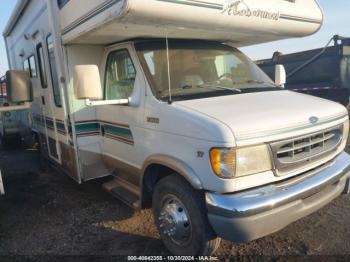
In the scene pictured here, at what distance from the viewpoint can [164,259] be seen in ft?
11.5

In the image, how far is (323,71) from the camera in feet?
28.7

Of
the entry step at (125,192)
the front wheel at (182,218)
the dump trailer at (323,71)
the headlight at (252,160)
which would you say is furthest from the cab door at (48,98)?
the dump trailer at (323,71)

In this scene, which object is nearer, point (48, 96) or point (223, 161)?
point (223, 161)

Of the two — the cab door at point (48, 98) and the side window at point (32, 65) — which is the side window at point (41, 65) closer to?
the cab door at point (48, 98)

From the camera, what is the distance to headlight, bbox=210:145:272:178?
9.19ft

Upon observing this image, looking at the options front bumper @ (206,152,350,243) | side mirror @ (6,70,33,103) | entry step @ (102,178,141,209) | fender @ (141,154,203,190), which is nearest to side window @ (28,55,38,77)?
side mirror @ (6,70,33,103)

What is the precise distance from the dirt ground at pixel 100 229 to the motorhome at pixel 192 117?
40 cm

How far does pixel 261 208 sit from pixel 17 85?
3383 mm

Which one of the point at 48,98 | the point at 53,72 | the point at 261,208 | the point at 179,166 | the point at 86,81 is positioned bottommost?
the point at 261,208

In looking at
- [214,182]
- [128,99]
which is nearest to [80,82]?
[128,99]

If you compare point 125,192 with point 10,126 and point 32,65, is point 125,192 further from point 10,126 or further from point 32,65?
point 10,126

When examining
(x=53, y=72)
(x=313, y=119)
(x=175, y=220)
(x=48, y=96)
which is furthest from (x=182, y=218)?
Answer: (x=48, y=96)

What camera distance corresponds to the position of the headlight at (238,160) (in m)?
2.80

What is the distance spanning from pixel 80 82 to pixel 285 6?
2613 millimetres
